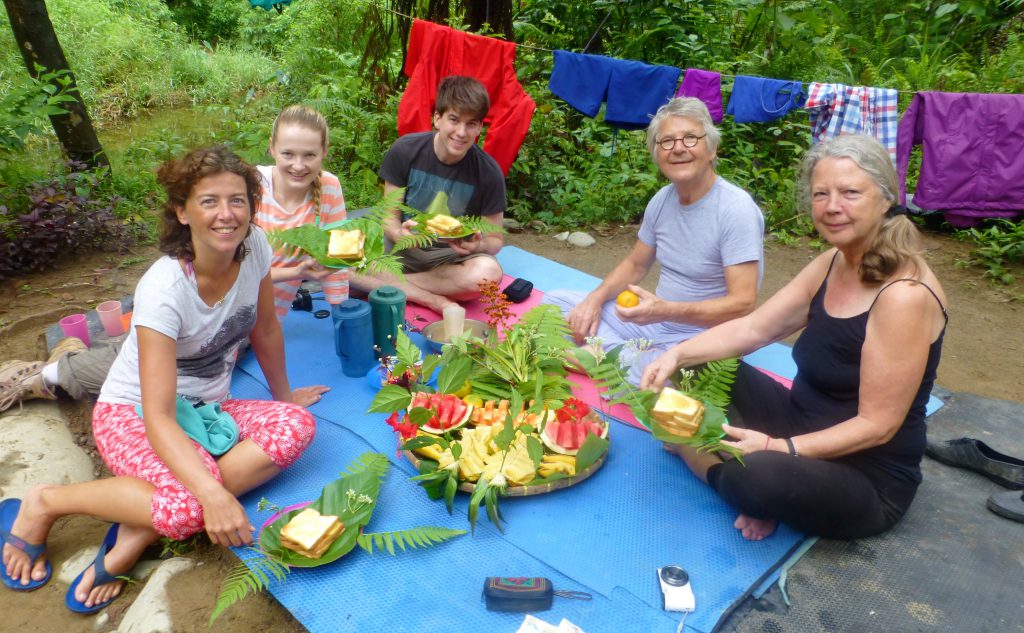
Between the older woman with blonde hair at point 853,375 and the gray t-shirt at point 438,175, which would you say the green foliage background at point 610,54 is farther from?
the older woman with blonde hair at point 853,375

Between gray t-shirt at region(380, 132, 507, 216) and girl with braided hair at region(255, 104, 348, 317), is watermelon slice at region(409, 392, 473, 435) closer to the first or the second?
girl with braided hair at region(255, 104, 348, 317)

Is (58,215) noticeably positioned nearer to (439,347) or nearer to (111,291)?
(111,291)

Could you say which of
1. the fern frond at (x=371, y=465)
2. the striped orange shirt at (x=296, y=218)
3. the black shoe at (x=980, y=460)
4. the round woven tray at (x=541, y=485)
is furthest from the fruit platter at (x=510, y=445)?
the black shoe at (x=980, y=460)

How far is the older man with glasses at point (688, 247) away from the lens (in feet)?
8.54

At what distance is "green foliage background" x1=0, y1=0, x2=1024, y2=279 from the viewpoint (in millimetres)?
5848

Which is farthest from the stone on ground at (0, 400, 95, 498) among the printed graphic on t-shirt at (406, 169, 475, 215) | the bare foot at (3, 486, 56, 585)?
the printed graphic on t-shirt at (406, 169, 475, 215)

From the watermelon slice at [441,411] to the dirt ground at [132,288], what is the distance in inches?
30.3

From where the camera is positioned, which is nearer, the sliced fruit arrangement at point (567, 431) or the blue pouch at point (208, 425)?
the blue pouch at point (208, 425)

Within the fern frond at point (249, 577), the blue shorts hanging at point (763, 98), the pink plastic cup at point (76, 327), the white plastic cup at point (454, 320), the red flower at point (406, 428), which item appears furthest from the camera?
the blue shorts hanging at point (763, 98)

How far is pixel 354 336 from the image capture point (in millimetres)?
2875

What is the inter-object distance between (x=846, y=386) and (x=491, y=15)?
524 cm

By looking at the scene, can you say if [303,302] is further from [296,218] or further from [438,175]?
[438,175]

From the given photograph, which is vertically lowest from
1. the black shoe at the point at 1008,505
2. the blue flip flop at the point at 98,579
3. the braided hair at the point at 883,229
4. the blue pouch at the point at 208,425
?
the blue flip flop at the point at 98,579

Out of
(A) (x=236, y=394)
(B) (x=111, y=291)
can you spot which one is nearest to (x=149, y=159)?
(B) (x=111, y=291)
